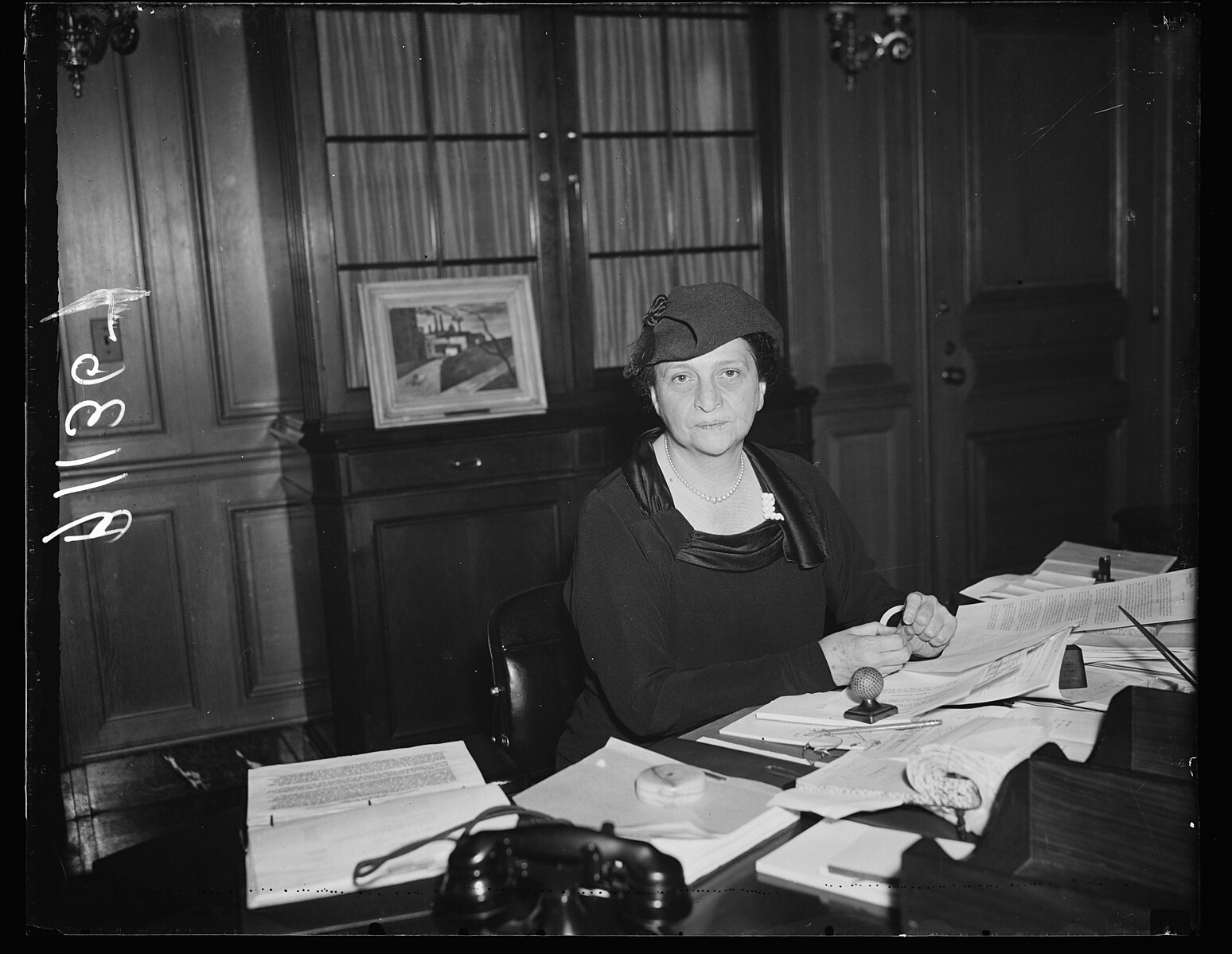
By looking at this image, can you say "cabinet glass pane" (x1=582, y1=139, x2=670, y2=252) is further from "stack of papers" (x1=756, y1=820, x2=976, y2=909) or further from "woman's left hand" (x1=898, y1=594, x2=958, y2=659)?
"stack of papers" (x1=756, y1=820, x2=976, y2=909)

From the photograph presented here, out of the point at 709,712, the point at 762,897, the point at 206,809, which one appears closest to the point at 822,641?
the point at 709,712

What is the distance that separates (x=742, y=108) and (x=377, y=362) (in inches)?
59.5

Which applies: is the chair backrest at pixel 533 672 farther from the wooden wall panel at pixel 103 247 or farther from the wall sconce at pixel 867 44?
the wall sconce at pixel 867 44

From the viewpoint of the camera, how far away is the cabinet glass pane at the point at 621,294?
→ 3.58 metres

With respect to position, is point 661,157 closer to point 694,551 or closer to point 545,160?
point 545,160

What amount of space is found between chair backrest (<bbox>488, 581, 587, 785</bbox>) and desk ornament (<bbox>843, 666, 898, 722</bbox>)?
543 millimetres

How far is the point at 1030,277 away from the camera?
13.7 ft

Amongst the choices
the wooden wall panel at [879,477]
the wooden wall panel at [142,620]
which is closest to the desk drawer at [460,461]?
the wooden wall panel at [142,620]

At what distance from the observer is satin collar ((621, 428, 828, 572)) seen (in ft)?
5.79

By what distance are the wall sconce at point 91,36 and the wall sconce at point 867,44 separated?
7.27 feet

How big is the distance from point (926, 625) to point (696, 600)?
0.37 meters

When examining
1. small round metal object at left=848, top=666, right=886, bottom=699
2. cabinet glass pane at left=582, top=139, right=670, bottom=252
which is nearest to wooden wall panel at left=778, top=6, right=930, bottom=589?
cabinet glass pane at left=582, top=139, right=670, bottom=252

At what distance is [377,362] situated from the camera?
10.7 ft

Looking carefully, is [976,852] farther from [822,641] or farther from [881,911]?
[822,641]
